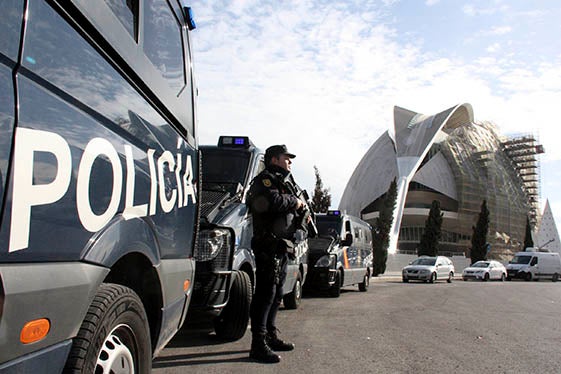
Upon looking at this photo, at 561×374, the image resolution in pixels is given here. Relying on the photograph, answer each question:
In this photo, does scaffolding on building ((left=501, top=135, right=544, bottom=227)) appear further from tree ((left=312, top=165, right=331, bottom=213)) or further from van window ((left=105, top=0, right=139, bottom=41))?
van window ((left=105, top=0, right=139, bottom=41))

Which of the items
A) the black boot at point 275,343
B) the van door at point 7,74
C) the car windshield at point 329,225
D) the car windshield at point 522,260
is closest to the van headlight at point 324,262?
the car windshield at point 329,225

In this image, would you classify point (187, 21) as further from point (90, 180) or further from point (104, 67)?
point (90, 180)

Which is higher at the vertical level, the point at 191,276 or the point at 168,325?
the point at 191,276

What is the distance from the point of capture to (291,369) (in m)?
4.40

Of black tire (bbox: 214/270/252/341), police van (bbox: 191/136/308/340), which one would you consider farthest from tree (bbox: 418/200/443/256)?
black tire (bbox: 214/270/252/341)

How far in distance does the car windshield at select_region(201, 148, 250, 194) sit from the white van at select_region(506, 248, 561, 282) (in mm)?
32233

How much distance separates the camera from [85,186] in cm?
186

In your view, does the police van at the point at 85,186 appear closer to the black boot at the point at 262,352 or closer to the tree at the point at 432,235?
the black boot at the point at 262,352

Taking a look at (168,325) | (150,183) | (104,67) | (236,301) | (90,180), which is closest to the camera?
(90,180)

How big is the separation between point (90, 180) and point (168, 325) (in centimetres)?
145

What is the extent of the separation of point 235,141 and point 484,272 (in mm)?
26988

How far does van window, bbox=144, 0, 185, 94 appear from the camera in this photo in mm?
2832

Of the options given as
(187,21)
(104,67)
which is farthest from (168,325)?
(187,21)

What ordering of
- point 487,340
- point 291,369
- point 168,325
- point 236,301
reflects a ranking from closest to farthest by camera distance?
point 168,325 < point 291,369 < point 236,301 < point 487,340
